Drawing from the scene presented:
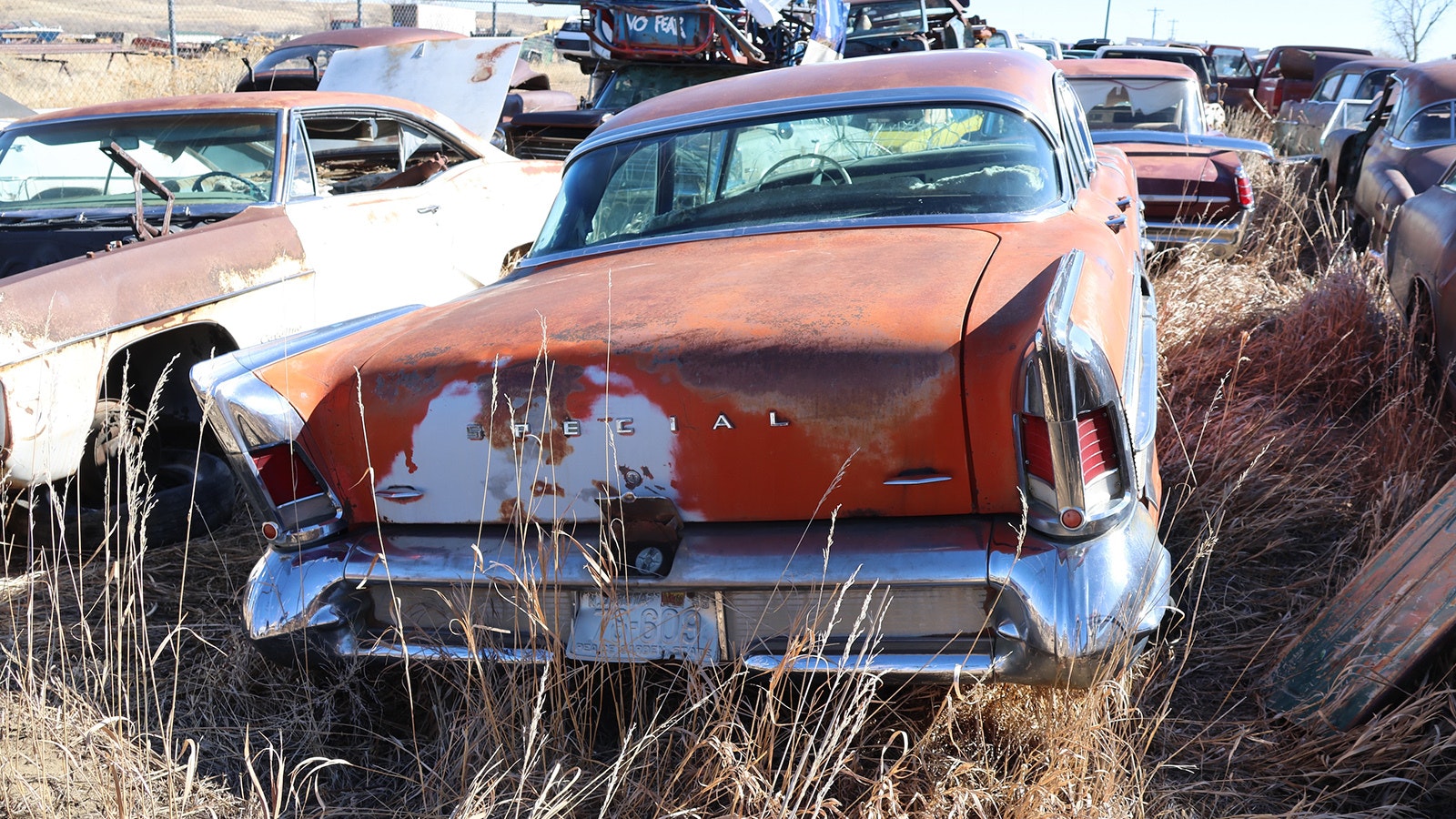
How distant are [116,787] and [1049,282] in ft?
6.59

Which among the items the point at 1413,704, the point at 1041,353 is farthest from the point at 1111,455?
the point at 1413,704

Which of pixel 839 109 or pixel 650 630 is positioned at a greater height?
pixel 839 109

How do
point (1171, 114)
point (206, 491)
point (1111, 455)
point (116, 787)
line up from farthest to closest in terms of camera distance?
1. point (1171, 114)
2. point (206, 491)
3. point (1111, 455)
4. point (116, 787)

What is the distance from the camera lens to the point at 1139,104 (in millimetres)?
7371

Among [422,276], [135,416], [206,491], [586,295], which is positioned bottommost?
[206,491]

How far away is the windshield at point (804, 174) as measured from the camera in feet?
10.3

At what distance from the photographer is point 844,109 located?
3293 millimetres

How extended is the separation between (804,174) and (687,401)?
4.86 ft

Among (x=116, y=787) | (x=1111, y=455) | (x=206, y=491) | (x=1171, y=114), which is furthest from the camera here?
(x=1171, y=114)

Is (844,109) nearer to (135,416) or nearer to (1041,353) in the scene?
(1041,353)

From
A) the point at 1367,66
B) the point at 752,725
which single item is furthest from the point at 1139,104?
the point at 752,725

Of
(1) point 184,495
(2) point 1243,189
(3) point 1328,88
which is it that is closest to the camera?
(1) point 184,495

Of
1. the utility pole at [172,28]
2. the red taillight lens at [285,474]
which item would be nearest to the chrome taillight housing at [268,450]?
the red taillight lens at [285,474]

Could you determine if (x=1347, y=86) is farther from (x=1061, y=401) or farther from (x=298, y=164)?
(x=1061, y=401)
